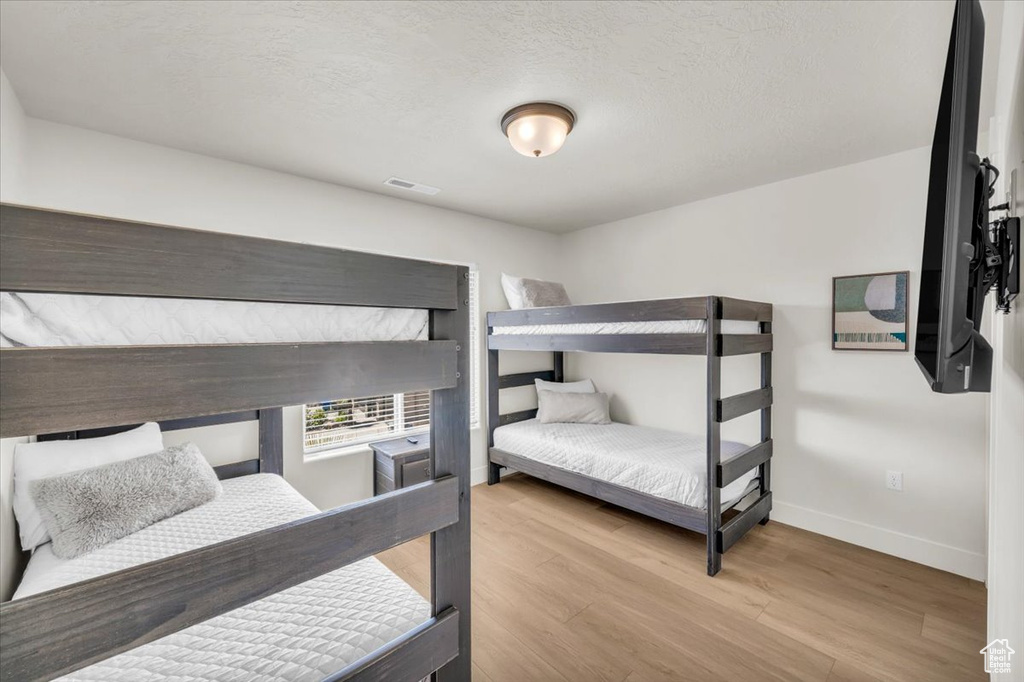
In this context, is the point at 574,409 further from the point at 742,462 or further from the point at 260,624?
the point at 260,624

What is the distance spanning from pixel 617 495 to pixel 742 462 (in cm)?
82

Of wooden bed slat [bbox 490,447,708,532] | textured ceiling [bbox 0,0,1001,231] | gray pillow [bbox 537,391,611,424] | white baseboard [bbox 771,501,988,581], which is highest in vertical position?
textured ceiling [bbox 0,0,1001,231]

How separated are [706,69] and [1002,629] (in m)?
2.06

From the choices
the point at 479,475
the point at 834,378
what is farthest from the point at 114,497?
the point at 834,378

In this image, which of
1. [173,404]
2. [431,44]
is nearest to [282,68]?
[431,44]

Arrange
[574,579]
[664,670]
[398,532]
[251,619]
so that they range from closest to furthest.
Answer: [398,532] < [251,619] < [664,670] < [574,579]

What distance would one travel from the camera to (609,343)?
289 cm

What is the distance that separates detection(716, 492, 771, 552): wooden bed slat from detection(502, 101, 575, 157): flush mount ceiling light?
7.63 feet

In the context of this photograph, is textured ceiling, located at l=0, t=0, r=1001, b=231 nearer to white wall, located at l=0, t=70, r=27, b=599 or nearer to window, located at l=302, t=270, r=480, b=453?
white wall, located at l=0, t=70, r=27, b=599

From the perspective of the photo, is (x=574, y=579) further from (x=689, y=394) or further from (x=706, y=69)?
(x=706, y=69)

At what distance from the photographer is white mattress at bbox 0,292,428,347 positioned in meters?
0.72

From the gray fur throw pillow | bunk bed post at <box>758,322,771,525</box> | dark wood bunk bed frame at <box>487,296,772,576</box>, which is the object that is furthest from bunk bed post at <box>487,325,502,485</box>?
the gray fur throw pillow

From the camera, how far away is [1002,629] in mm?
1128

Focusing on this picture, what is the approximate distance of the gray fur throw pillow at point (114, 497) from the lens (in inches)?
62.8
